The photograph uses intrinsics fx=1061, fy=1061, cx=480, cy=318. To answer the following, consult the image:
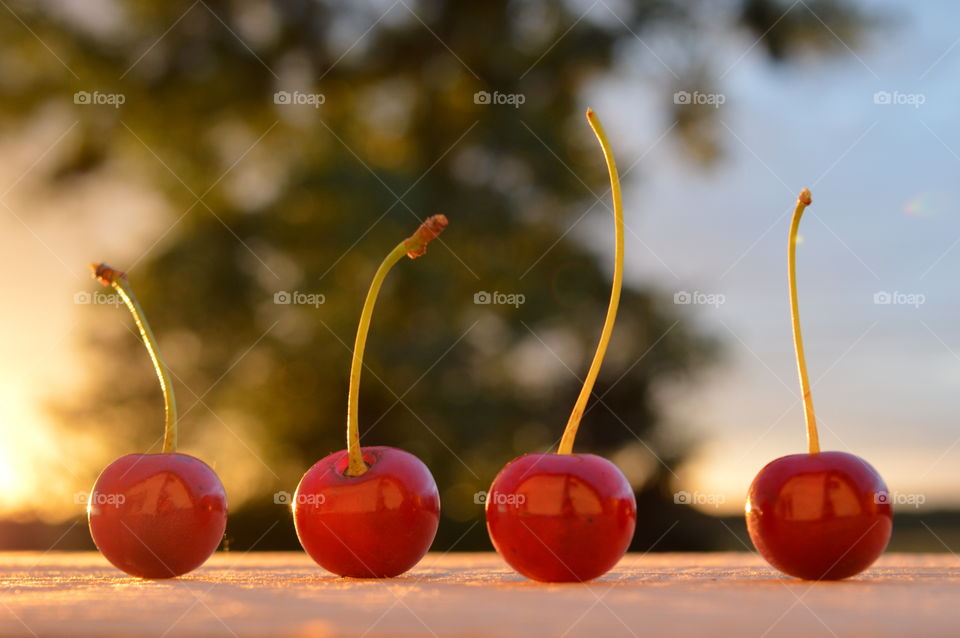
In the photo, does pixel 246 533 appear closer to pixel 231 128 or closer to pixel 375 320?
pixel 375 320

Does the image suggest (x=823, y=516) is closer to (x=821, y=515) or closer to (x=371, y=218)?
(x=821, y=515)

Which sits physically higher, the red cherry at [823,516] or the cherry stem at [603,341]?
the cherry stem at [603,341]

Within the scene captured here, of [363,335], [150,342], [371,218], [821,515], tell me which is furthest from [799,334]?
[371,218]

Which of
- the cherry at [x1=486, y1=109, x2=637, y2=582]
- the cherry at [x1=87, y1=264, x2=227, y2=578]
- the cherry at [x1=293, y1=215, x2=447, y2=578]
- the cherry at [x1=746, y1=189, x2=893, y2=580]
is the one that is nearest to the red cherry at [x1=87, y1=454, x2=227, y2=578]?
the cherry at [x1=87, y1=264, x2=227, y2=578]

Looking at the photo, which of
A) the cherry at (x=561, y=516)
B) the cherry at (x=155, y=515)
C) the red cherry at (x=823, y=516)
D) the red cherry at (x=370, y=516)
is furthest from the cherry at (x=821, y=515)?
the cherry at (x=155, y=515)

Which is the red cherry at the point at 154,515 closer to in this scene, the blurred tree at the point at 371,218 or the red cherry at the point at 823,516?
the red cherry at the point at 823,516

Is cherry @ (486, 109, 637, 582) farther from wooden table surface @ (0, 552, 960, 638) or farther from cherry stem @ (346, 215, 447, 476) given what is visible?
cherry stem @ (346, 215, 447, 476)

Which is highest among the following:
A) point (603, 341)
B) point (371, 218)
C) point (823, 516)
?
point (371, 218)
